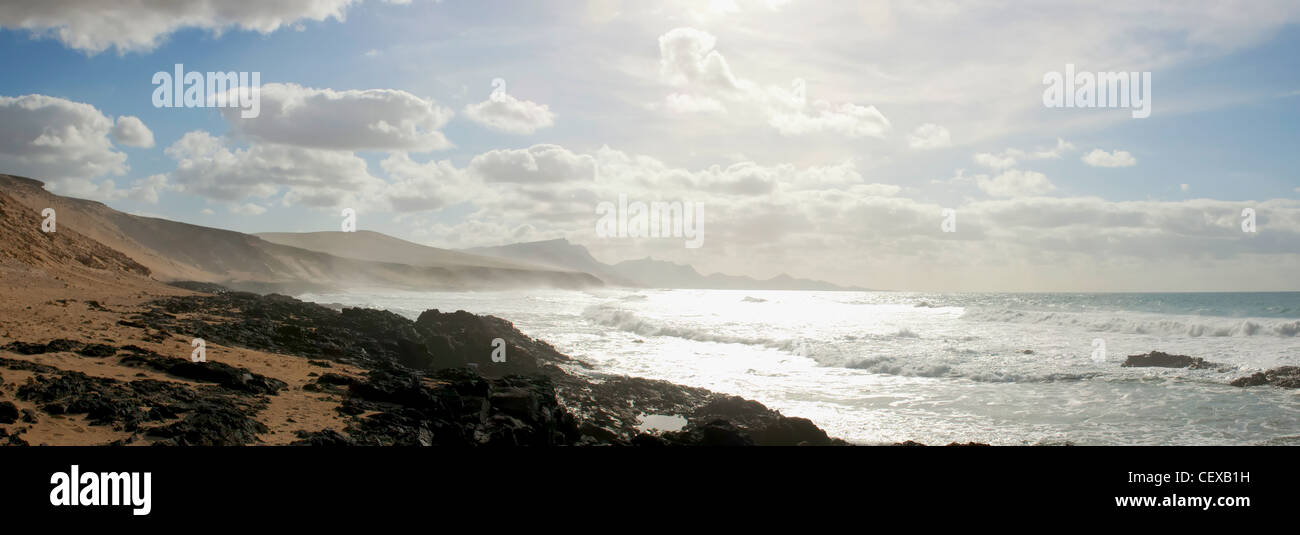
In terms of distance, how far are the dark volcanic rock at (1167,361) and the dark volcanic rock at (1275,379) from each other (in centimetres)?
248

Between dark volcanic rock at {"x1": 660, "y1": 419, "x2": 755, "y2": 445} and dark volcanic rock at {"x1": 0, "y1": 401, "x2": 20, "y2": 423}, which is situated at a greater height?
dark volcanic rock at {"x1": 0, "y1": 401, "x2": 20, "y2": 423}

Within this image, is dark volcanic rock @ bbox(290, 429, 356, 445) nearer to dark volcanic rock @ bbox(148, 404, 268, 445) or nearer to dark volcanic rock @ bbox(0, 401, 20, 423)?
dark volcanic rock @ bbox(148, 404, 268, 445)

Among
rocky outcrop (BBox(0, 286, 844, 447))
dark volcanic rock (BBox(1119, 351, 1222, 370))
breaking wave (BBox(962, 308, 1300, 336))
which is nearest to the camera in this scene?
rocky outcrop (BBox(0, 286, 844, 447))

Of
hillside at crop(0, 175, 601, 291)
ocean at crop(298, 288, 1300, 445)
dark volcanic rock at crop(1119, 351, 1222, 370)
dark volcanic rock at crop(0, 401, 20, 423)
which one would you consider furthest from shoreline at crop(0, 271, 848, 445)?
hillside at crop(0, 175, 601, 291)

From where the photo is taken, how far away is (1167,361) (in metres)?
19.9

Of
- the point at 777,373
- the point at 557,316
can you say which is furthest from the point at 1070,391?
the point at 557,316

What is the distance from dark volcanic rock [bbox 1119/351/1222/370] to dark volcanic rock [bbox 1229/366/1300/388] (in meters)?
2.48

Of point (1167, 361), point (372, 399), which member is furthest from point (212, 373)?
point (1167, 361)

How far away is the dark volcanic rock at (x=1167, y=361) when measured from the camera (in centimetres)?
1961

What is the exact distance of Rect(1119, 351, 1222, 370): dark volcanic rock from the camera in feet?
64.3
